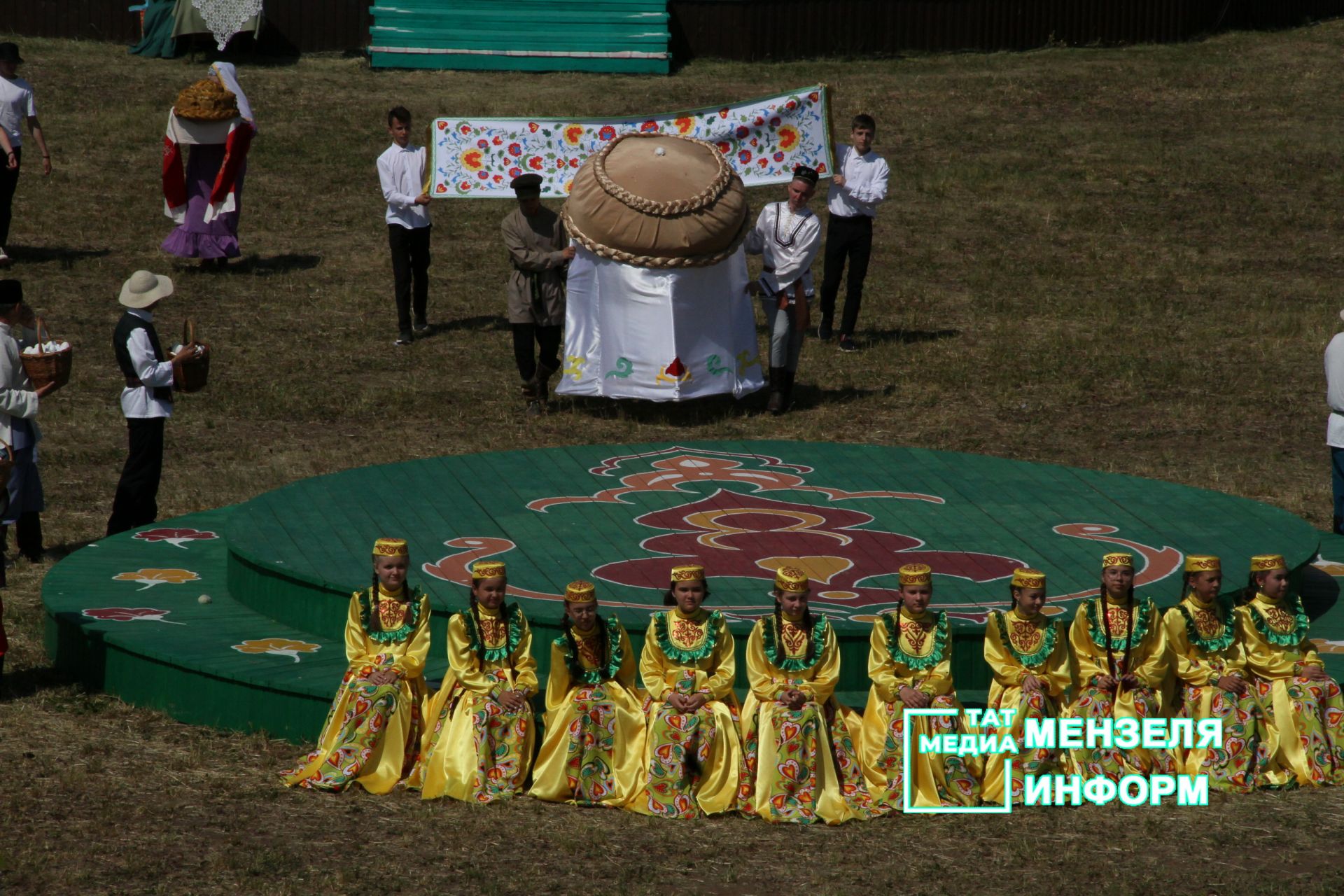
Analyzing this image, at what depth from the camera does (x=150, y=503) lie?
424 inches

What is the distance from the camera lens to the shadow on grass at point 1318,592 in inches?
365

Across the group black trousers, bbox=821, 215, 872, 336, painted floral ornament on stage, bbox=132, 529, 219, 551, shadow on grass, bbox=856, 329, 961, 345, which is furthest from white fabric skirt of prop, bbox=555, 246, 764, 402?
painted floral ornament on stage, bbox=132, 529, 219, 551

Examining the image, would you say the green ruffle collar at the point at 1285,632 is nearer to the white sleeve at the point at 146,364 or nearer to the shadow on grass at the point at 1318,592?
the shadow on grass at the point at 1318,592

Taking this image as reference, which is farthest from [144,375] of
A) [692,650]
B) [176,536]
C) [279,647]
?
[692,650]

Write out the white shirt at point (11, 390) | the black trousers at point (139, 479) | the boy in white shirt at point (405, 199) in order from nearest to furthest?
1. the white shirt at point (11, 390)
2. the black trousers at point (139, 479)
3. the boy in white shirt at point (405, 199)

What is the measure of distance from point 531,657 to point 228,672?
4.72ft

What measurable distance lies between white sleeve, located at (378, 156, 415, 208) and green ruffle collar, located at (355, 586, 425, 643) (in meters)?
7.92

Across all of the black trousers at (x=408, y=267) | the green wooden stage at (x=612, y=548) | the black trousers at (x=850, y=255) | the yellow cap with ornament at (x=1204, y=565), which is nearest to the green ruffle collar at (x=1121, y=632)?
the yellow cap with ornament at (x=1204, y=565)

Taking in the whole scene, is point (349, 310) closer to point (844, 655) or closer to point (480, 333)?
point (480, 333)

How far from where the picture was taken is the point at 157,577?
384 inches

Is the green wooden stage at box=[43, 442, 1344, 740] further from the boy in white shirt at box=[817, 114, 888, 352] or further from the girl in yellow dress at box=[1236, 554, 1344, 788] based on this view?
the boy in white shirt at box=[817, 114, 888, 352]

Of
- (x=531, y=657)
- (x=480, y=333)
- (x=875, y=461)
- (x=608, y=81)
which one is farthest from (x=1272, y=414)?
(x=608, y=81)

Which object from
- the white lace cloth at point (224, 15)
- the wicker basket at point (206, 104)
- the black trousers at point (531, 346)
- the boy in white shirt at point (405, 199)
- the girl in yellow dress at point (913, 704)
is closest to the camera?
the girl in yellow dress at point (913, 704)

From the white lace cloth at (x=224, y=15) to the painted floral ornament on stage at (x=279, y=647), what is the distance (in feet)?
Answer: 54.0
